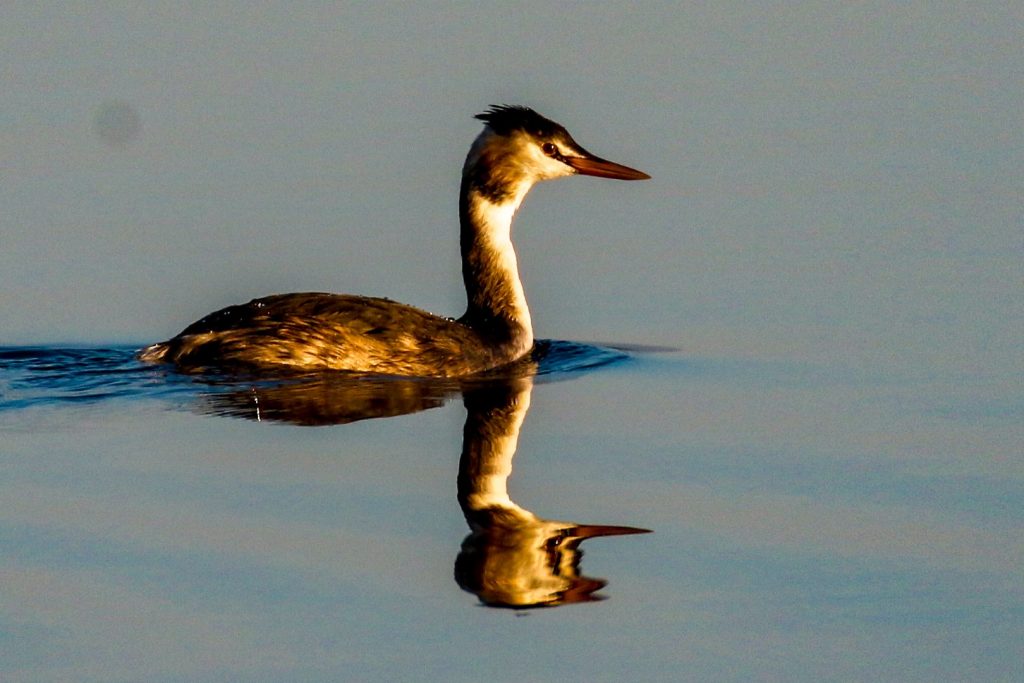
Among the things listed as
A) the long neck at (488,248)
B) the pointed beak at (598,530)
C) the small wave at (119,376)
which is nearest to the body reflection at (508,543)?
the pointed beak at (598,530)

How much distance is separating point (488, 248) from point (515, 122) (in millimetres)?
851

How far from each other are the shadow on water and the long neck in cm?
43

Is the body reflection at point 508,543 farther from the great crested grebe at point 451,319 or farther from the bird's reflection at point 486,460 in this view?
the great crested grebe at point 451,319

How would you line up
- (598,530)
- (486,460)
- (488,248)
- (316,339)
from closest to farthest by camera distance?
(598,530), (486,460), (316,339), (488,248)

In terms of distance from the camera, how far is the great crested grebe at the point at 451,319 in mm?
10797

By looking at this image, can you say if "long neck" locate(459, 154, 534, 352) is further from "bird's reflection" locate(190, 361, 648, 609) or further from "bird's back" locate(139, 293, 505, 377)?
"bird's back" locate(139, 293, 505, 377)

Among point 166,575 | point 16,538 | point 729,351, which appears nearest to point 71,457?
point 16,538

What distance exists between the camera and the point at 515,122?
1205cm

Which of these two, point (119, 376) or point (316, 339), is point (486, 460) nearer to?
point (316, 339)

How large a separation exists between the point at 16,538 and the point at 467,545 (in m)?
1.84

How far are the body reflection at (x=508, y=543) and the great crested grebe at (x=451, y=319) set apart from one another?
5.43 feet

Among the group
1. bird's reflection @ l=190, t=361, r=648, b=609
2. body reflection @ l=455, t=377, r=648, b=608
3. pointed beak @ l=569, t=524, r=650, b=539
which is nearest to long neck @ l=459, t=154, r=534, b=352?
bird's reflection @ l=190, t=361, r=648, b=609

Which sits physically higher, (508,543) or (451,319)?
(451,319)

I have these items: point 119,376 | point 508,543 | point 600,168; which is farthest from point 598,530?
point 600,168
